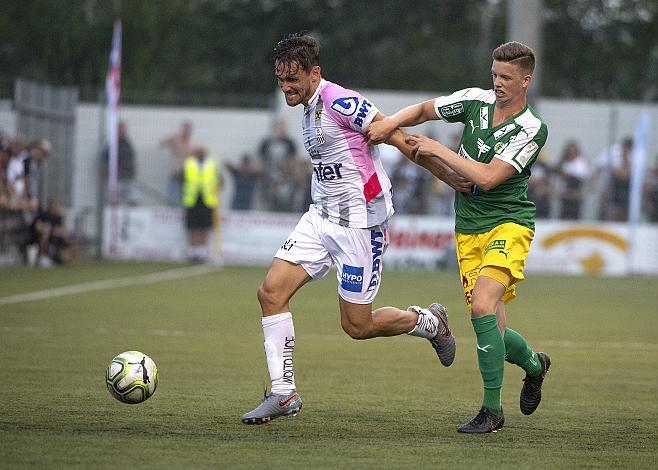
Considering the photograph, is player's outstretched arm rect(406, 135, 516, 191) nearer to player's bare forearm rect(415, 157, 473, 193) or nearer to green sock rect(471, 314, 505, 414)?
player's bare forearm rect(415, 157, 473, 193)

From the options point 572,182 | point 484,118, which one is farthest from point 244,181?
point 484,118

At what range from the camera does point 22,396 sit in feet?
26.1

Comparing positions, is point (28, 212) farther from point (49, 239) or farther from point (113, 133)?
point (113, 133)

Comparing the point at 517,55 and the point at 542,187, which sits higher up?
the point at 517,55

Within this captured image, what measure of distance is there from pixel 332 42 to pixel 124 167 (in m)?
16.7

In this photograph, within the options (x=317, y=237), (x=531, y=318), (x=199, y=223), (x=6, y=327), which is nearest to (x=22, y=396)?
(x=317, y=237)

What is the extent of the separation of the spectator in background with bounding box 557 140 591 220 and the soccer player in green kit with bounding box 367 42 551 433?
56.6ft

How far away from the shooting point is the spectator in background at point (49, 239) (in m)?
21.9

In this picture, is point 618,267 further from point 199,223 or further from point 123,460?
point 123,460

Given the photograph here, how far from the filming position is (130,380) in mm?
7344

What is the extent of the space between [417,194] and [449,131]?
55.4 inches

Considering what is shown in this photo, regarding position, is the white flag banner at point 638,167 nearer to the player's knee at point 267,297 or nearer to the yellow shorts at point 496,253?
the yellow shorts at point 496,253

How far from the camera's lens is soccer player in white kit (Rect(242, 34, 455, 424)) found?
24.0 ft

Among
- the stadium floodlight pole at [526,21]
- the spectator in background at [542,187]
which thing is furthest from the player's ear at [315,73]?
the stadium floodlight pole at [526,21]
